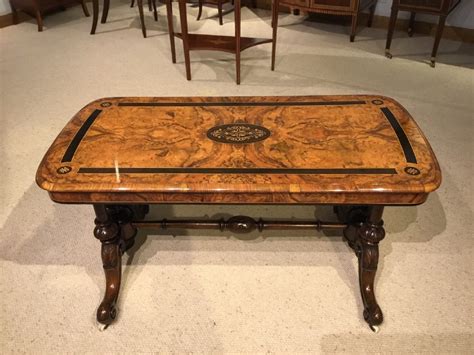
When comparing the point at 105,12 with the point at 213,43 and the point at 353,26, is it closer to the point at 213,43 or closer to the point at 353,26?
the point at 213,43

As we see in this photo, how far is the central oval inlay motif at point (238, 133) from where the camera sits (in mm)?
1321

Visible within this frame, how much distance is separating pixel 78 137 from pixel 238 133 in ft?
1.70

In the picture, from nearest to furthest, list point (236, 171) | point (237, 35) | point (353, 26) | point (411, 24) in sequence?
point (236, 171) < point (237, 35) < point (353, 26) < point (411, 24)

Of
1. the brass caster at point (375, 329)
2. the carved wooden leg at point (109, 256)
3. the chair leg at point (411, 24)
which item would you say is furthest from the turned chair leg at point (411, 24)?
the carved wooden leg at point (109, 256)

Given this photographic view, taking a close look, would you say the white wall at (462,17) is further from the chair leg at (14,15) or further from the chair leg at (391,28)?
the chair leg at (14,15)

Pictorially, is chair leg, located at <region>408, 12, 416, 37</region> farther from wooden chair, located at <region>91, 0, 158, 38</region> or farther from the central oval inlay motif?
the central oval inlay motif

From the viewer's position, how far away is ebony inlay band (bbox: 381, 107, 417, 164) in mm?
1199

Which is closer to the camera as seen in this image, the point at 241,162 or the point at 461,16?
the point at 241,162

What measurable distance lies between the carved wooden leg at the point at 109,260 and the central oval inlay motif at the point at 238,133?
0.43 metres

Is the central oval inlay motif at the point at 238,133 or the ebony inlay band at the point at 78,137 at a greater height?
the ebony inlay band at the point at 78,137

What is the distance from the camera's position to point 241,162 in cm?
120

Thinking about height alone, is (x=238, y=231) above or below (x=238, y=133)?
below

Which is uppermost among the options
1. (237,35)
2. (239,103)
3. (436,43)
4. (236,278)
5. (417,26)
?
(239,103)

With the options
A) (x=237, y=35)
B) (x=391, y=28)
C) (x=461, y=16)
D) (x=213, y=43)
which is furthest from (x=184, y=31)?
(x=461, y=16)
